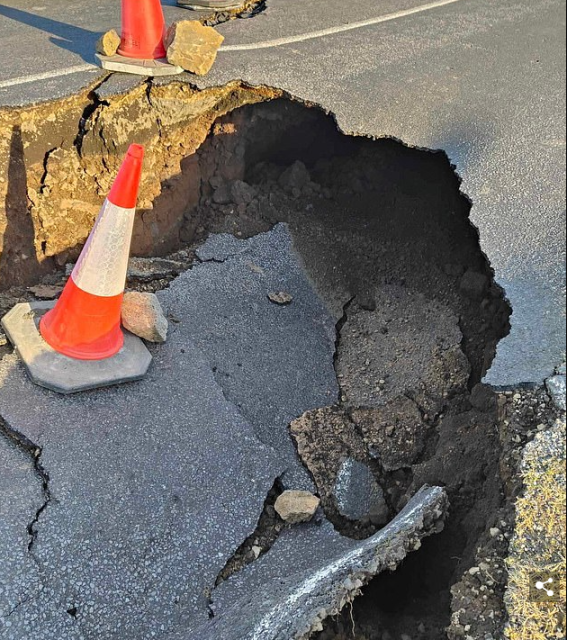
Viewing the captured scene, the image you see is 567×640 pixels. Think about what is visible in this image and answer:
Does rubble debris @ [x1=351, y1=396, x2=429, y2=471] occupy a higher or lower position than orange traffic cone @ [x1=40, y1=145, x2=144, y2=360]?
lower

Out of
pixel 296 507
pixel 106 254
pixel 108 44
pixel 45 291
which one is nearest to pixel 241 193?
pixel 108 44

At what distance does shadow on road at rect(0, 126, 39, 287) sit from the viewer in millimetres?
4000

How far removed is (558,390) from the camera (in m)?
2.98

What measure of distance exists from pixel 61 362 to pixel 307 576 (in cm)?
162

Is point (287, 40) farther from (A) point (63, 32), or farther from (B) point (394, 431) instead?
(B) point (394, 431)

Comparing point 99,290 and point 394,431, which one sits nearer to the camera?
point 99,290

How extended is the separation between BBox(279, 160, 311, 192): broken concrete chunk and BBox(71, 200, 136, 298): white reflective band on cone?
74.5 inches

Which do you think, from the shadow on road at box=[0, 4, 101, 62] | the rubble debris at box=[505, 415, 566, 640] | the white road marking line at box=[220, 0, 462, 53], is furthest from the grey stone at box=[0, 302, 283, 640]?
the white road marking line at box=[220, 0, 462, 53]

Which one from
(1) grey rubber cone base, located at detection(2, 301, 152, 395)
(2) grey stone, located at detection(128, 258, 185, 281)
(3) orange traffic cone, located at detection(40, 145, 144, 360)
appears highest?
(3) orange traffic cone, located at detection(40, 145, 144, 360)

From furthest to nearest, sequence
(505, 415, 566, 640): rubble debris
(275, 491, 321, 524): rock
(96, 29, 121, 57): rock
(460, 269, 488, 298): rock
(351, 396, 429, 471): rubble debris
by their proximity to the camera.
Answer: (96, 29, 121, 57): rock < (460, 269, 488, 298): rock < (351, 396, 429, 471): rubble debris < (275, 491, 321, 524): rock < (505, 415, 566, 640): rubble debris

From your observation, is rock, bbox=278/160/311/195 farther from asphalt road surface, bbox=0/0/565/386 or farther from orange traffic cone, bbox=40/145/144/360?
orange traffic cone, bbox=40/145/144/360

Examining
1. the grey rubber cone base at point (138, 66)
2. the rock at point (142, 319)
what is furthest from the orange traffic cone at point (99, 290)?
the grey rubber cone base at point (138, 66)

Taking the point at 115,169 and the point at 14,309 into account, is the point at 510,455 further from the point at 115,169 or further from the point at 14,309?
the point at 115,169

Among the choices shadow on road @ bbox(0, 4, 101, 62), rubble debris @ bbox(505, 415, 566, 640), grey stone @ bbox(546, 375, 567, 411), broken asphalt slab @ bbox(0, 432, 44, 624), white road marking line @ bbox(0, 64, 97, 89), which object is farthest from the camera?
shadow on road @ bbox(0, 4, 101, 62)
